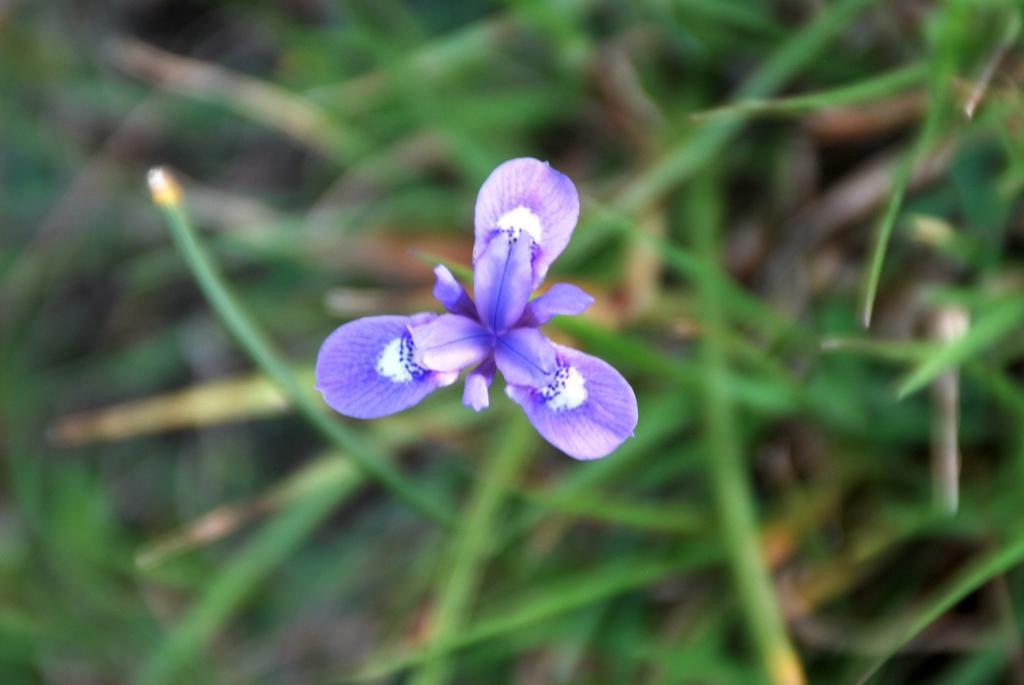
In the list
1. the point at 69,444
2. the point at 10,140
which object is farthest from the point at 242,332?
the point at 10,140

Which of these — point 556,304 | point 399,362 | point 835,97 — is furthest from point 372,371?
point 835,97

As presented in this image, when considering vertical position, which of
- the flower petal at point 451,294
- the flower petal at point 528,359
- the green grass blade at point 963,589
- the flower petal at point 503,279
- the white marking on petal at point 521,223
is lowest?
the green grass blade at point 963,589

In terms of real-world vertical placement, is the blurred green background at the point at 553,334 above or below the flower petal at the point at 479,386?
above

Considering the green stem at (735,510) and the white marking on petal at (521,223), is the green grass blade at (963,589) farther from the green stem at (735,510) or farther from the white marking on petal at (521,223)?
the white marking on petal at (521,223)

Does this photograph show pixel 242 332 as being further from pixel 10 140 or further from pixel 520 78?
pixel 10 140

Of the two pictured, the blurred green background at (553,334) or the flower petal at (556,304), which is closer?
the flower petal at (556,304)

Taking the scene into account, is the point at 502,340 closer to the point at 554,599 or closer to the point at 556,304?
the point at 556,304

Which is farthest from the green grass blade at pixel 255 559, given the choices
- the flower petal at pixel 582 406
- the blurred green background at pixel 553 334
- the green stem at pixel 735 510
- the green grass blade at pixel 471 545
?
the flower petal at pixel 582 406

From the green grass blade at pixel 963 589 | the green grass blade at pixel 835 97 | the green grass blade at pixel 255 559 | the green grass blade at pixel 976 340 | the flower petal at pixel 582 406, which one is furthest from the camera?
the green grass blade at pixel 255 559
